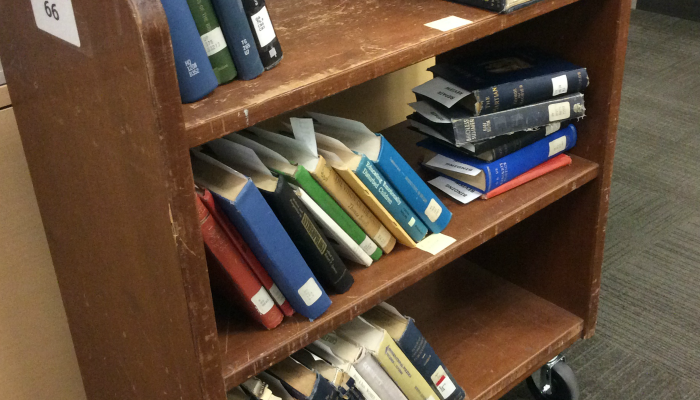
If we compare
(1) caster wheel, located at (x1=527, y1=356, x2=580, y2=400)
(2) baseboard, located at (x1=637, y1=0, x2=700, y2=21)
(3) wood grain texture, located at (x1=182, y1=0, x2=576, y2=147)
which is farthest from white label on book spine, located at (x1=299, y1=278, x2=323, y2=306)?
(2) baseboard, located at (x1=637, y1=0, x2=700, y2=21)

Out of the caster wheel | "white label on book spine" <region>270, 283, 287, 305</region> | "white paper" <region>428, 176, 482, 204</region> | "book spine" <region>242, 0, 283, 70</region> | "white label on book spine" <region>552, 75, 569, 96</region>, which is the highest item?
"book spine" <region>242, 0, 283, 70</region>

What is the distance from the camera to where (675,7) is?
3.60m

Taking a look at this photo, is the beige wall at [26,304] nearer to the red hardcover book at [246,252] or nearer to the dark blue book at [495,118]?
the red hardcover book at [246,252]

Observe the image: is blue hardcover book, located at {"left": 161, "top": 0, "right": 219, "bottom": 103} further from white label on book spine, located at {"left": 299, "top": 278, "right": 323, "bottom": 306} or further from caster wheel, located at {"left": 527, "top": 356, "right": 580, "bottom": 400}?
caster wheel, located at {"left": 527, "top": 356, "right": 580, "bottom": 400}

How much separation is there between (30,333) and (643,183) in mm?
1852

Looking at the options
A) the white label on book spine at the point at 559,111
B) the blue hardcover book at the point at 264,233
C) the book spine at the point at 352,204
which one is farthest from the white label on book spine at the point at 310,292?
the white label on book spine at the point at 559,111

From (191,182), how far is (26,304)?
564 mm

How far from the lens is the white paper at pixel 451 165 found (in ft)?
3.81

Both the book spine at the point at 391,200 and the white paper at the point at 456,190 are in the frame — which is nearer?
the book spine at the point at 391,200

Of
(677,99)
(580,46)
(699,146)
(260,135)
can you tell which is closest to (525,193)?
(580,46)

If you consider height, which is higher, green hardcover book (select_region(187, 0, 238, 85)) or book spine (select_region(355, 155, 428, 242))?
green hardcover book (select_region(187, 0, 238, 85))

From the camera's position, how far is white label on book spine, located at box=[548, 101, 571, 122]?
1.17 meters

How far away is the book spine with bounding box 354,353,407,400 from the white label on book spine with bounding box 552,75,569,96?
0.54 meters

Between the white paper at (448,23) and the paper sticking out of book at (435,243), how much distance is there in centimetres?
32
